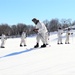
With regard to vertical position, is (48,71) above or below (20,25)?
below

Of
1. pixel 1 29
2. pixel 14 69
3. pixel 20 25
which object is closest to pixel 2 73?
pixel 14 69

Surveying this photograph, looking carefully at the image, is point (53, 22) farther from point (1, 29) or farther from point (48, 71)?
point (48, 71)

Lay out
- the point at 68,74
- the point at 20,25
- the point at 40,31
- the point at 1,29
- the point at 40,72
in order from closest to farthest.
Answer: the point at 68,74
the point at 40,72
the point at 40,31
the point at 1,29
the point at 20,25

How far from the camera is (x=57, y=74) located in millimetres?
5551

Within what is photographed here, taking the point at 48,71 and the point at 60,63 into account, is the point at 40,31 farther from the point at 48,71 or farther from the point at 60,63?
the point at 48,71

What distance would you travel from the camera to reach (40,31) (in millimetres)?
11602

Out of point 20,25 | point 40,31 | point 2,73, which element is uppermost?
point 20,25

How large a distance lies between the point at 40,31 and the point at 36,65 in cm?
485

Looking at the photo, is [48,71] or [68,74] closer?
[68,74]

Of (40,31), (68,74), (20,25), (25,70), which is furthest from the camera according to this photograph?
(20,25)

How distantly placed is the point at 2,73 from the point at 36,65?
3.74 ft

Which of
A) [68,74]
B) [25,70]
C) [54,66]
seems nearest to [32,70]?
[25,70]

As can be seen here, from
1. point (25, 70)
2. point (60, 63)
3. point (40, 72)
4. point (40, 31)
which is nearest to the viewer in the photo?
point (40, 72)

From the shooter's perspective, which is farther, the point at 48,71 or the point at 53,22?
the point at 53,22
